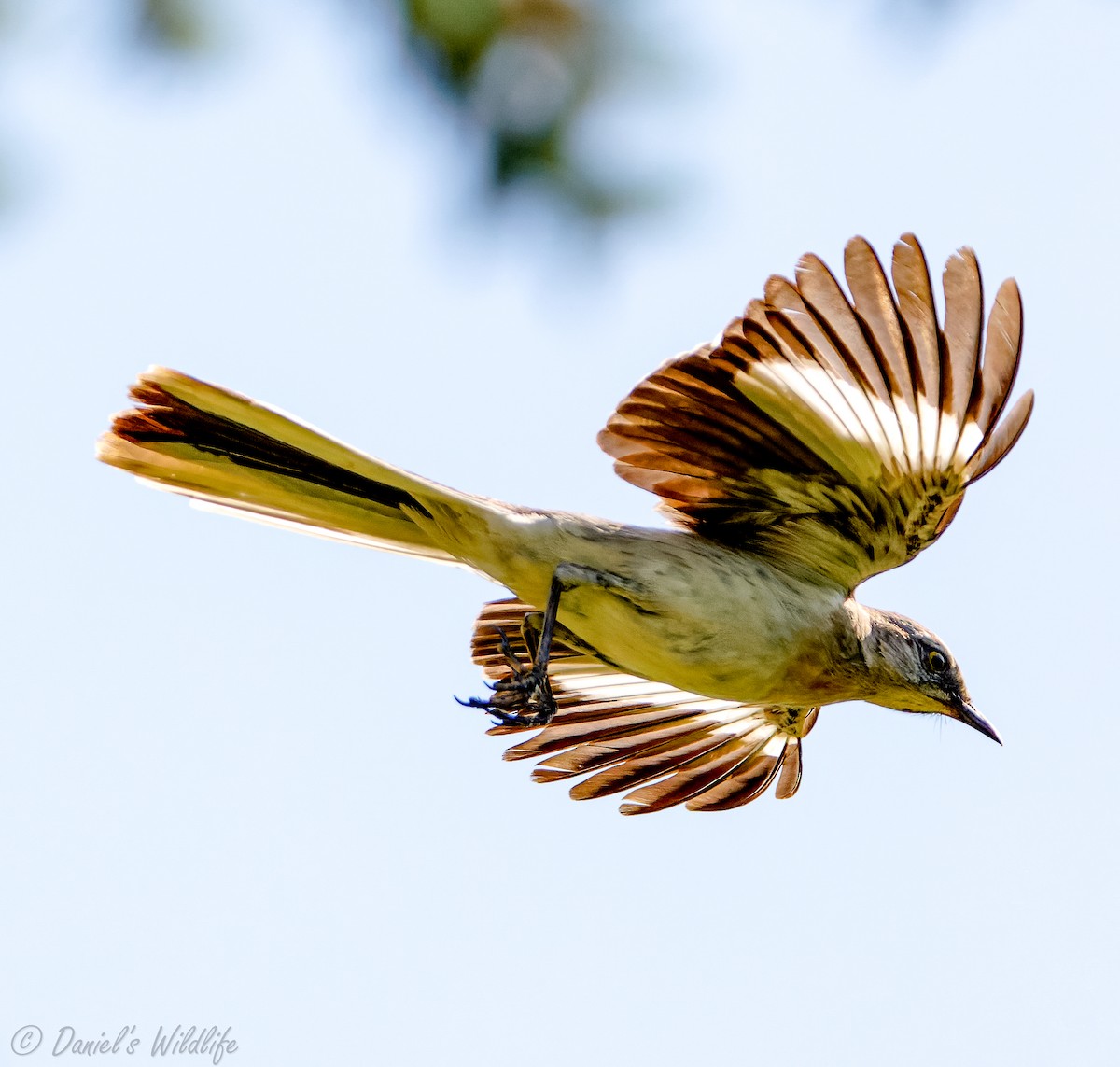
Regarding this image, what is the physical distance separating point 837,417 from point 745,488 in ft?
1.47

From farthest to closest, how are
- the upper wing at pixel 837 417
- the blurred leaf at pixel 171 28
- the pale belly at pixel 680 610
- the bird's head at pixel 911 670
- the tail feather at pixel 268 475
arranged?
the bird's head at pixel 911 670 < the pale belly at pixel 680 610 < the tail feather at pixel 268 475 < the upper wing at pixel 837 417 < the blurred leaf at pixel 171 28

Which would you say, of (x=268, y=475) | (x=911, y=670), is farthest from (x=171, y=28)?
(x=911, y=670)

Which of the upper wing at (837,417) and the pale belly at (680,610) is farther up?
the upper wing at (837,417)

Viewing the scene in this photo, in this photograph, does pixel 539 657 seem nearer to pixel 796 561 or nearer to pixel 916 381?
pixel 796 561

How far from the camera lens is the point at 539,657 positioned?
13.0 ft

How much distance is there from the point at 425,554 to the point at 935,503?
4.74 ft

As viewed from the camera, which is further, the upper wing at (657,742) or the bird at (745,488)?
the upper wing at (657,742)

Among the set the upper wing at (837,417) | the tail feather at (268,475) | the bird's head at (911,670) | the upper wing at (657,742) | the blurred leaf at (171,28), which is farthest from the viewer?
the upper wing at (657,742)

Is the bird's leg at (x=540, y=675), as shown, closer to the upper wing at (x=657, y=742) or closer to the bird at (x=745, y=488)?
the bird at (x=745, y=488)

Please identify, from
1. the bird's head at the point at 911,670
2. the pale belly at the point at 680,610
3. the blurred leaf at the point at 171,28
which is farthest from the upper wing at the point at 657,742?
the blurred leaf at the point at 171,28

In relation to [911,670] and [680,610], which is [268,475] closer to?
[680,610]

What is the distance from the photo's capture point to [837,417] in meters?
3.88

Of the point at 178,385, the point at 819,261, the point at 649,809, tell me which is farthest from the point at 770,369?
the point at 649,809

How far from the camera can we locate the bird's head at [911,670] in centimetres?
446
